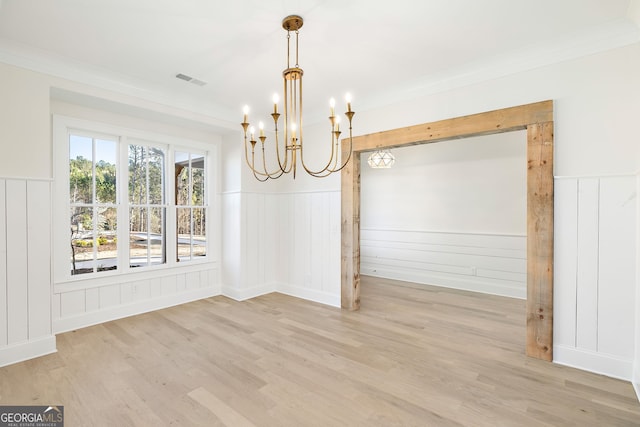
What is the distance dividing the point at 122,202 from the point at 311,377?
3.14 meters

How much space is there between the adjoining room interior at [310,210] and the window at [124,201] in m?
0.02

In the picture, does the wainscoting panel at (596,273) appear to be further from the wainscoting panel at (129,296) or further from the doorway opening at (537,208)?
the wainscoting panel at (129,296)

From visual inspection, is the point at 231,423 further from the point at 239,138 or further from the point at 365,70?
the point at 239,138

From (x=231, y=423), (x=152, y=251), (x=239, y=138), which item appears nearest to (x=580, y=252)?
(x=231, y=423)

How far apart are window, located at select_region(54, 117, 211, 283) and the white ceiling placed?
2.67 feet

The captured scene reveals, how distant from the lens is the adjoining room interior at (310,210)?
224cm

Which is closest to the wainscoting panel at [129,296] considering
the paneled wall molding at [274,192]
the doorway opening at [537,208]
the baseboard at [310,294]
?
the baseboard at [310,294]

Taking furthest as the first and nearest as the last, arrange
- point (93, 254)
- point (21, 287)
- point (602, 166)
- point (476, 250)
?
point (476, 250)
point (93, 254)
point (21, 287)
point (602, 166)

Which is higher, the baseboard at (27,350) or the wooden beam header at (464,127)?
the wooden beam header at (464,127)

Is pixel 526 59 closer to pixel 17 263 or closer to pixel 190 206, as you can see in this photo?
pixel 190 206

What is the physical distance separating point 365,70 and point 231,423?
Result: 3234 millimetres

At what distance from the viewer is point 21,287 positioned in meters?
2.79

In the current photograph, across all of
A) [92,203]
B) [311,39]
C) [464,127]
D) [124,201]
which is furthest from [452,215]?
[92,203]

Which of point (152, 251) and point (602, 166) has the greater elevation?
point (602, 166)
